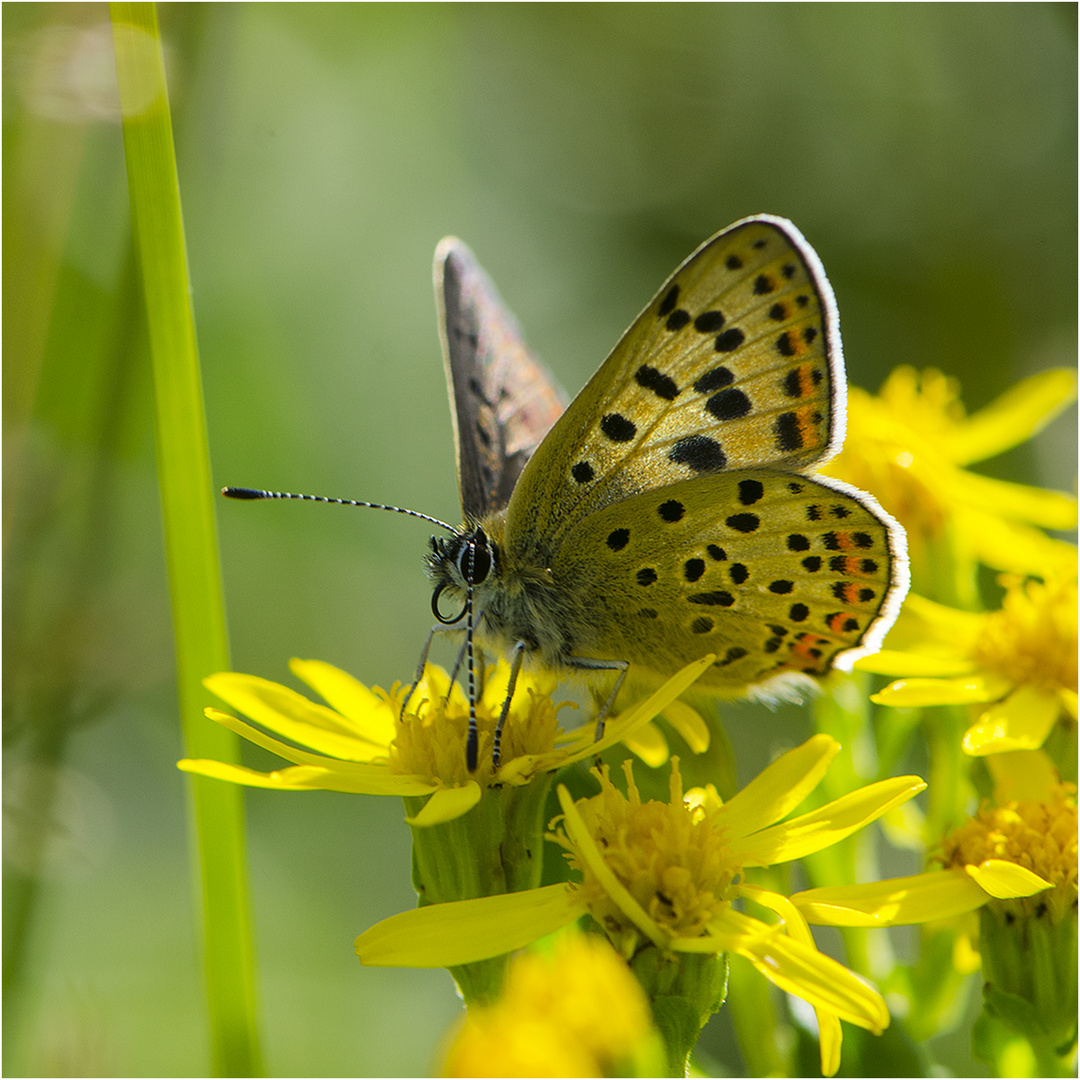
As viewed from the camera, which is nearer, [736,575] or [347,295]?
[736,575]

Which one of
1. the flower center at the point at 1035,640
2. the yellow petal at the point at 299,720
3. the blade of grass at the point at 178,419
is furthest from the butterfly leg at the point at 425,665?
the flower center at the point at 1035,640

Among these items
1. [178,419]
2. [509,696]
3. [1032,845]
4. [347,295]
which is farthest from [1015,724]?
[347,295]

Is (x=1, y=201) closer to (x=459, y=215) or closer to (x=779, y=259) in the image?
(x=779, y=259)

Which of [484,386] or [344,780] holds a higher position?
[484,386]

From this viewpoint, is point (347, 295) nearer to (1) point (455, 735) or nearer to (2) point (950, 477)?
(2) point (950, 477)

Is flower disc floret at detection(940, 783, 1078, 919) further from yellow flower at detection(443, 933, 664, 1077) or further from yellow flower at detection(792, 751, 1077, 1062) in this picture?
yellow flower at detection(443, 933, 664, 1077)

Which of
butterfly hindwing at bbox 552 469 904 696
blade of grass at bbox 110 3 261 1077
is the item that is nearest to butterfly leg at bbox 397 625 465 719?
butterfly hindwing at bbox 552 469 904 696
